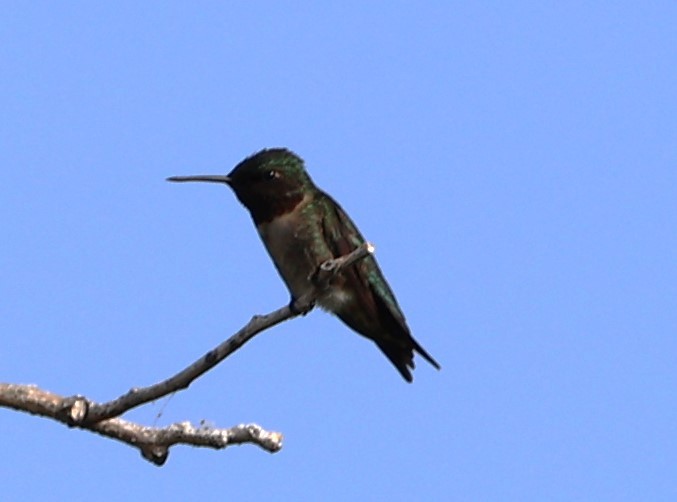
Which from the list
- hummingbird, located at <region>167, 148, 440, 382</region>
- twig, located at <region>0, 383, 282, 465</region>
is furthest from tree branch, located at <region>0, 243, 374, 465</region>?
hummingbird, located at <region>167, 148, 440, 382</region>

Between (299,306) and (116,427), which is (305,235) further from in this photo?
(116,427)

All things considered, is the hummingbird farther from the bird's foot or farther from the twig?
the twig

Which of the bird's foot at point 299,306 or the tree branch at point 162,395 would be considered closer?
the tree branch at point 162,395

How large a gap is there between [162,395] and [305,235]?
188 cm

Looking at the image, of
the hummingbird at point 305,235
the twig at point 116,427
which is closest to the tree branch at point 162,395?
the twig at point 116,427

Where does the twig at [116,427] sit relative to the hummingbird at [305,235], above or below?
below

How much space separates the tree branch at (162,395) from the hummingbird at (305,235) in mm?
1160

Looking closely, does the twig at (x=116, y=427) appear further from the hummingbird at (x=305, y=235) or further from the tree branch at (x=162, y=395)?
the hummingbird at (x=305, y=235)

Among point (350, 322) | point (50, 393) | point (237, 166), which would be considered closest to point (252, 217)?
point (237, 166)

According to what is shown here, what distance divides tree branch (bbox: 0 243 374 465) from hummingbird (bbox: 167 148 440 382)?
1160mm

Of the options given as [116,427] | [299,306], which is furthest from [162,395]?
[299,306]

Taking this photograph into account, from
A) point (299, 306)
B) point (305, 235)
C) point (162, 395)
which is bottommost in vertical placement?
point (162, 395)

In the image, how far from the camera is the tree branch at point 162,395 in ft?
15.9

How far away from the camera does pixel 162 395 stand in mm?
4902
